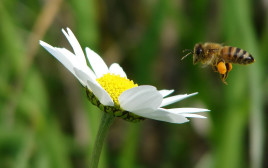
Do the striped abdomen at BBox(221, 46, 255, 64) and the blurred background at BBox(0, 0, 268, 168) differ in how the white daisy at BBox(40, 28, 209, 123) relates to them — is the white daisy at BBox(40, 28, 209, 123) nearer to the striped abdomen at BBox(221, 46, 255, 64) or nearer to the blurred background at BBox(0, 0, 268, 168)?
the striped abdomen at BBox(221, 46, 255, 64)

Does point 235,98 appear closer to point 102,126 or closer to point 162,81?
point 162,81

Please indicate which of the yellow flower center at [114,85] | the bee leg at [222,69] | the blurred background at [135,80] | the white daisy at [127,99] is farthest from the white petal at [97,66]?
the blurred background at [135,80]

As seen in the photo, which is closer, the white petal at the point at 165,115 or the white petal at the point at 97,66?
the white petal at the point at 165,115

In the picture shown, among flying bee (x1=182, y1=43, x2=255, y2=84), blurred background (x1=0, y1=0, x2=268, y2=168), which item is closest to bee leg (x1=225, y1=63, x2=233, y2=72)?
flying bee (x1=182, y1=43, x2=255, y2=84)

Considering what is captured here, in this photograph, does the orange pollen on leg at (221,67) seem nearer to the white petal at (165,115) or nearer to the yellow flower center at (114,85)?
the yellow flower center at (114,85)

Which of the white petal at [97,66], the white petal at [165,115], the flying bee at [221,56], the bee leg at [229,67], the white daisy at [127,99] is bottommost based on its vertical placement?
the white petal at [165,115]

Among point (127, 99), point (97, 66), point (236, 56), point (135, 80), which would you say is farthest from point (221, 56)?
point (135, 80)

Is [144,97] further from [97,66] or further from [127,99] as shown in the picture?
[97,66]

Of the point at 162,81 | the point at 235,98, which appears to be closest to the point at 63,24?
the point at 162,81
